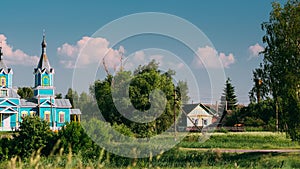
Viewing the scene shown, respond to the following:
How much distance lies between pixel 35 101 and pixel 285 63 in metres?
35.6

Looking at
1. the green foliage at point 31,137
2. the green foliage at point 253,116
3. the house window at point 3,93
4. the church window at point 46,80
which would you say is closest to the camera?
the green foliage at point 31,137

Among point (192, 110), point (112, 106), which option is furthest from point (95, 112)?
point (192, 110)

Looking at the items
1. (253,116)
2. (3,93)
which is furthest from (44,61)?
(253,116)

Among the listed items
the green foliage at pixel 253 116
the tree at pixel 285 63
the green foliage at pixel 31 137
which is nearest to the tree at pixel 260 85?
the tree at pixel 285 63

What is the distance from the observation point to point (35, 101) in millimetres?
53906

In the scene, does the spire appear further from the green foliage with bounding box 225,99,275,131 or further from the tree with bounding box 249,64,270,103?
the tree with bounding box 249,64,270,103

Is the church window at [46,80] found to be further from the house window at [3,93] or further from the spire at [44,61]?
the house window at [3,93]

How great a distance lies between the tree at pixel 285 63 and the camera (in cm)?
2361

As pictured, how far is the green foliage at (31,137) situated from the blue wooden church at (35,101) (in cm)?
2793

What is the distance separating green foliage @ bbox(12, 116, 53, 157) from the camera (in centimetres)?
2264

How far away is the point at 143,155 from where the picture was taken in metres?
21.9

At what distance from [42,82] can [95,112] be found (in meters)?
15.6

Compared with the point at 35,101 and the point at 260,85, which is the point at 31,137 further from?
A: the point at 35,101

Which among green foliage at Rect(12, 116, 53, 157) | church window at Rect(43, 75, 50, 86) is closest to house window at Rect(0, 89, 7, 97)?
church window at Rect(43, 75, 50, 86)
